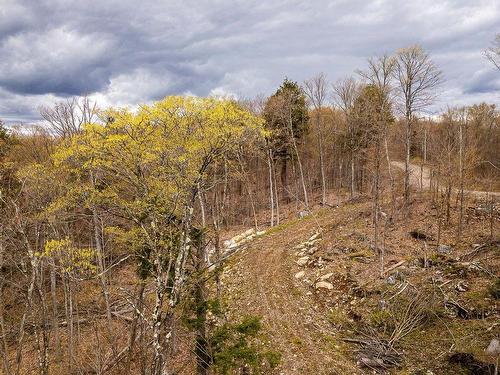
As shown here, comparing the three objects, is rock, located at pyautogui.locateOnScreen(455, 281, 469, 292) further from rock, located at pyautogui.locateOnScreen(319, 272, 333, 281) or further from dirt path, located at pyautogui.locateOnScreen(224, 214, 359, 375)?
dirt path, located at pyautogui.locateOnScreen(224, 214, 359, 375)

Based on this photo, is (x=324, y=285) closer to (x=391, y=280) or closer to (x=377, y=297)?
(x=377, y=297)

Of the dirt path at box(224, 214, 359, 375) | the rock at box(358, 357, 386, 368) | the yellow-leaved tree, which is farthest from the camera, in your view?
the dirt path at box(224, 214, 359, 375)

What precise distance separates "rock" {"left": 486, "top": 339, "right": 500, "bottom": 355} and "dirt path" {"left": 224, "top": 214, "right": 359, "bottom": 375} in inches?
180

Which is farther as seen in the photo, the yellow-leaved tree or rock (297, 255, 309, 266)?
rock (297, 255, 309, 266)

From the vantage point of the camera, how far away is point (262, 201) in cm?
4109

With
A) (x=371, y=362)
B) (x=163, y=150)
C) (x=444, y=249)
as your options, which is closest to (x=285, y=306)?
(x=371, y=362)

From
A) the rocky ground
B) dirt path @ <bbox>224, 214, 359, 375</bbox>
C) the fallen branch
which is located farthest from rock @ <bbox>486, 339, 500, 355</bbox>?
the fallen branch

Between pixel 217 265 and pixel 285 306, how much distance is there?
4839mm

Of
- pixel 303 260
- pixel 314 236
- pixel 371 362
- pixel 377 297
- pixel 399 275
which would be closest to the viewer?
pixel 371 362

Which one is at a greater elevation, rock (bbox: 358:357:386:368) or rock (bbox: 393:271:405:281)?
rock (bbox: 393:271:405:281)

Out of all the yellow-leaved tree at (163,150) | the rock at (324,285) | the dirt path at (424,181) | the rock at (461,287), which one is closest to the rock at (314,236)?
the rock at (324,285)

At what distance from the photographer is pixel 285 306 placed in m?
16.7

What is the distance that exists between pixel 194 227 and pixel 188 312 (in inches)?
110

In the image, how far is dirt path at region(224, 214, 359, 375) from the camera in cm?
1288
